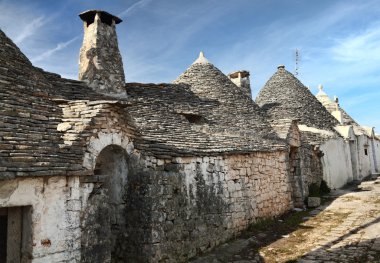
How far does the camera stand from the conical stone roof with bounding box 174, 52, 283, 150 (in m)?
11.6

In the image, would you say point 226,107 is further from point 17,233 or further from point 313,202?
point 17,233

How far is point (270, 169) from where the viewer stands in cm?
1123

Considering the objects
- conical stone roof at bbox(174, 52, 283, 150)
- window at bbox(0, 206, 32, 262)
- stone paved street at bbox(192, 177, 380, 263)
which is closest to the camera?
window at bbox(0, 206, 32, 262)

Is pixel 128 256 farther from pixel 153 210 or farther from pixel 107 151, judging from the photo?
pixel 107 151

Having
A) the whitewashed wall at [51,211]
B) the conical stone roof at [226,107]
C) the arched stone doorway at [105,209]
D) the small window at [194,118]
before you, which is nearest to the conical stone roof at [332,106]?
the conical stone roof at [226,107]

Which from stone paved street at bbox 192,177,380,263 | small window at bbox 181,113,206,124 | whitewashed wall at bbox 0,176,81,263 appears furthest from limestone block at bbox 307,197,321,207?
whitewashed wall at bbox 0,176,81,263

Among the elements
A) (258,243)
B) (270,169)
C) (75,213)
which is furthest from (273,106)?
(75,213)

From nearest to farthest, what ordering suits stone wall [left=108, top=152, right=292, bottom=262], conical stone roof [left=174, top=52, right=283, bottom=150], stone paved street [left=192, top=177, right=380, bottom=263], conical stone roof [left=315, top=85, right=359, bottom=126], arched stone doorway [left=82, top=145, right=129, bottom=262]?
arched stone doorway [left=82, top=145, right=129, bottom=262] < stone wall [left=108, top=152, right=292, bottom=262] < stone paved street [left=192, top=177, right=380, bottom=263] < conical stone roof [left=174, top=52, right=283, bottom=150] < conical stone roof [left=315, top=85, right=359, bottom=126]

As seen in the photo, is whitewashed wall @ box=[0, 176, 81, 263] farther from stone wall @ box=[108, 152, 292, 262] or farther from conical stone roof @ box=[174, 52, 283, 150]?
conical stone roof @ box=[174, 52, 283, 150]

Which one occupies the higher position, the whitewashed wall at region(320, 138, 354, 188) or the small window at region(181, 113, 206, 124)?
the small window at region(181, 113, 206, 124)

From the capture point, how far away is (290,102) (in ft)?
60.4

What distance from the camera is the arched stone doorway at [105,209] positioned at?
5402 mm

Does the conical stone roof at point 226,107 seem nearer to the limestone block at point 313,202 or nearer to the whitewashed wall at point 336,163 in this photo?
the limestone block at point 313,202

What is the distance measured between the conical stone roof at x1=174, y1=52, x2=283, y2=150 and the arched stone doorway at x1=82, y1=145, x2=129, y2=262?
4521mm
